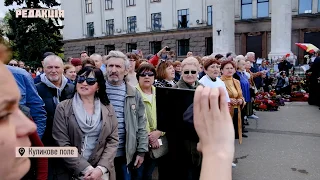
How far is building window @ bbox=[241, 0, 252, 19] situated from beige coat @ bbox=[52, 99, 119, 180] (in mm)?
27722

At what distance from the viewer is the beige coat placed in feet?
9.61

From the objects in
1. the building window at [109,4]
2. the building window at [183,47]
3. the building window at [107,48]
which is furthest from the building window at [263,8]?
the building window at [109,4]

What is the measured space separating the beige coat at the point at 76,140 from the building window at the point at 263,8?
27.3 meters

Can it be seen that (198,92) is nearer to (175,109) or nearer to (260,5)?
(175,109)

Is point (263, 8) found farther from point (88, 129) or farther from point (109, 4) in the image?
point (88, 129)

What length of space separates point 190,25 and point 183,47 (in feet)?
7.76

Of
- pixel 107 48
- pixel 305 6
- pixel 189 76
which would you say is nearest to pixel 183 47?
pixel 107 48

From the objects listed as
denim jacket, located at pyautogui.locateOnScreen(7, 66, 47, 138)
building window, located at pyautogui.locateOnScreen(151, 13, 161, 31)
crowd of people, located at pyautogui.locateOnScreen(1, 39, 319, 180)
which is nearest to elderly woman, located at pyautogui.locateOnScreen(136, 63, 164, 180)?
crowd of people, located at pyautogui.locateOnScreen(1, 39, 319, 180)

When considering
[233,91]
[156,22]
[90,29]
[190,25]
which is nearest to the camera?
[233,91]

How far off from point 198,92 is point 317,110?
11313 mm

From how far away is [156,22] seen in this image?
33469 mm

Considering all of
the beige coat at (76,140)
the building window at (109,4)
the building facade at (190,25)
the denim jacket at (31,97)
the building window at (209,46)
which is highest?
the building window at (109,4)

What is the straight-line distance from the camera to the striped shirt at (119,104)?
3605mm

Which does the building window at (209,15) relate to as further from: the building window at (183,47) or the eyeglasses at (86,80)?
the eyeglasses at (86,80)
